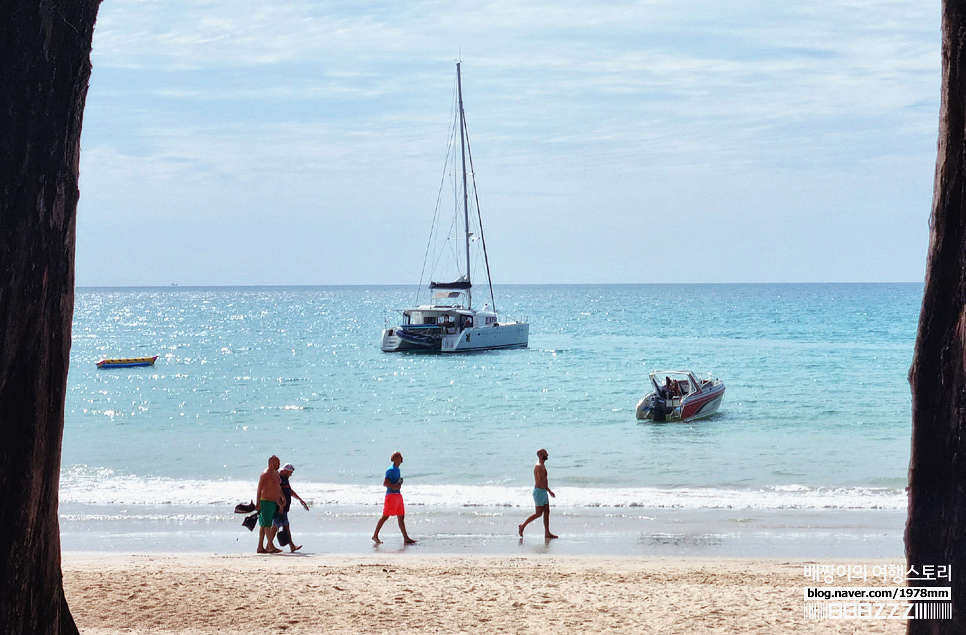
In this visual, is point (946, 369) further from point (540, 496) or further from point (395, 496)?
point (395, 496)

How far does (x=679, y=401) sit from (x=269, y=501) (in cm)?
1703

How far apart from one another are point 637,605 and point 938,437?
4.51m

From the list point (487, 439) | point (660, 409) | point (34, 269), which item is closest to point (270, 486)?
point (34, 269)

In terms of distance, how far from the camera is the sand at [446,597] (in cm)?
756

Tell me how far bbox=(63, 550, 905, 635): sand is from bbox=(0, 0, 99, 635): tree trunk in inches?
132

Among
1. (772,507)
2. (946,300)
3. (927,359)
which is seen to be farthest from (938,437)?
(772,507)

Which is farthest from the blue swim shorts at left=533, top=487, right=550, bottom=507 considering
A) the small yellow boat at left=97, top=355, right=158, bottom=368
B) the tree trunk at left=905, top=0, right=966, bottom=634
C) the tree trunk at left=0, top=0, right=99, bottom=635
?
the small yellow boat at left=97, top=355, right=158, bottom=368

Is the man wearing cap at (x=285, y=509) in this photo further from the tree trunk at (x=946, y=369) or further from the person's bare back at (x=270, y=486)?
the tree trunk at (x=946, y=369)

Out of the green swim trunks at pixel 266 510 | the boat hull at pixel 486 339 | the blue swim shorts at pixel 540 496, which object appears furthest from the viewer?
the boat hull at pixel 486 339

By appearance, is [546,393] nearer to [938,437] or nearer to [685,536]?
[685,536]

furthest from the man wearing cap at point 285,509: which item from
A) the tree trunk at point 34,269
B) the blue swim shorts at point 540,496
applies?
the tree trunk at point 34,269

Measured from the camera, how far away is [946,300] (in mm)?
4246

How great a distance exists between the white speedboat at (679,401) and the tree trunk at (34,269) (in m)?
23.3

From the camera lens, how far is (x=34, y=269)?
4.38 m
